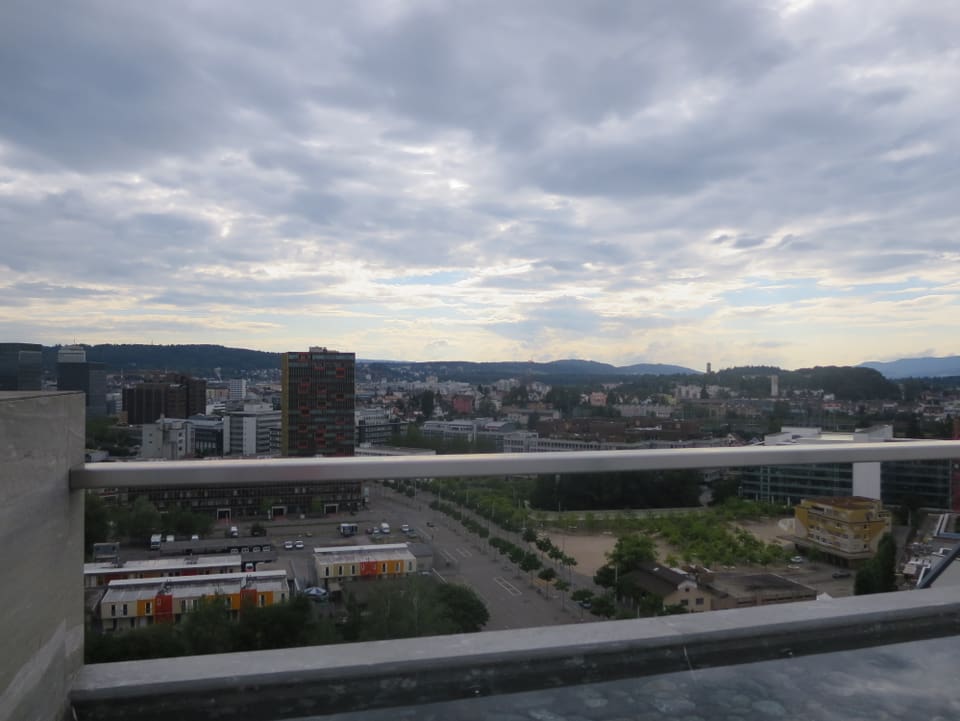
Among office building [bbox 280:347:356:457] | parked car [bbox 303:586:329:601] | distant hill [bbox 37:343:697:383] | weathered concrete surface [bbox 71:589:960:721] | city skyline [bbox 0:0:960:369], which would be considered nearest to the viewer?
weathered concrete surface [bbox 71:589:960:721]

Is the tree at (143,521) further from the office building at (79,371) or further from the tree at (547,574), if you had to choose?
the tree at (547,574)

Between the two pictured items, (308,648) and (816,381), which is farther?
(816,381)

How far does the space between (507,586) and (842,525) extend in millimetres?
1197

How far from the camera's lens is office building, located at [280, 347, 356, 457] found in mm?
2646

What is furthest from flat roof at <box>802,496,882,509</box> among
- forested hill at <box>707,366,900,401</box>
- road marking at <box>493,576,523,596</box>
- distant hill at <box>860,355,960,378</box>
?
distant hill at <box>860,355,960,378</box>

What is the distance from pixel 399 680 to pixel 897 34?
27.5 feet

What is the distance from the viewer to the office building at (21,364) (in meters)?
1.78

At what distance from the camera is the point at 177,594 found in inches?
63.2

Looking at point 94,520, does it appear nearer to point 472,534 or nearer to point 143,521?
point 143,521

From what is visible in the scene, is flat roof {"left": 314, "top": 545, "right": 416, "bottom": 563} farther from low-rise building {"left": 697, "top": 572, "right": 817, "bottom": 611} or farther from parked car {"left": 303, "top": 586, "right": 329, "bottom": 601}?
low-rise building {"left": 697, "top": 572, "right": 817, "bottom": 611}

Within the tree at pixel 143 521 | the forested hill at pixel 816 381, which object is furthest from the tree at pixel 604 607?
the forested hill at pixel 816 381

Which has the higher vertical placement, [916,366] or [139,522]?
[916,366]

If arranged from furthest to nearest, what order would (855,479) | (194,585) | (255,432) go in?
(255,432) < (855,479) < (194,585)

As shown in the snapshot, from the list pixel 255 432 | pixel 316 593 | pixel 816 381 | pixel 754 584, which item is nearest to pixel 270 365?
pixel 255 432
